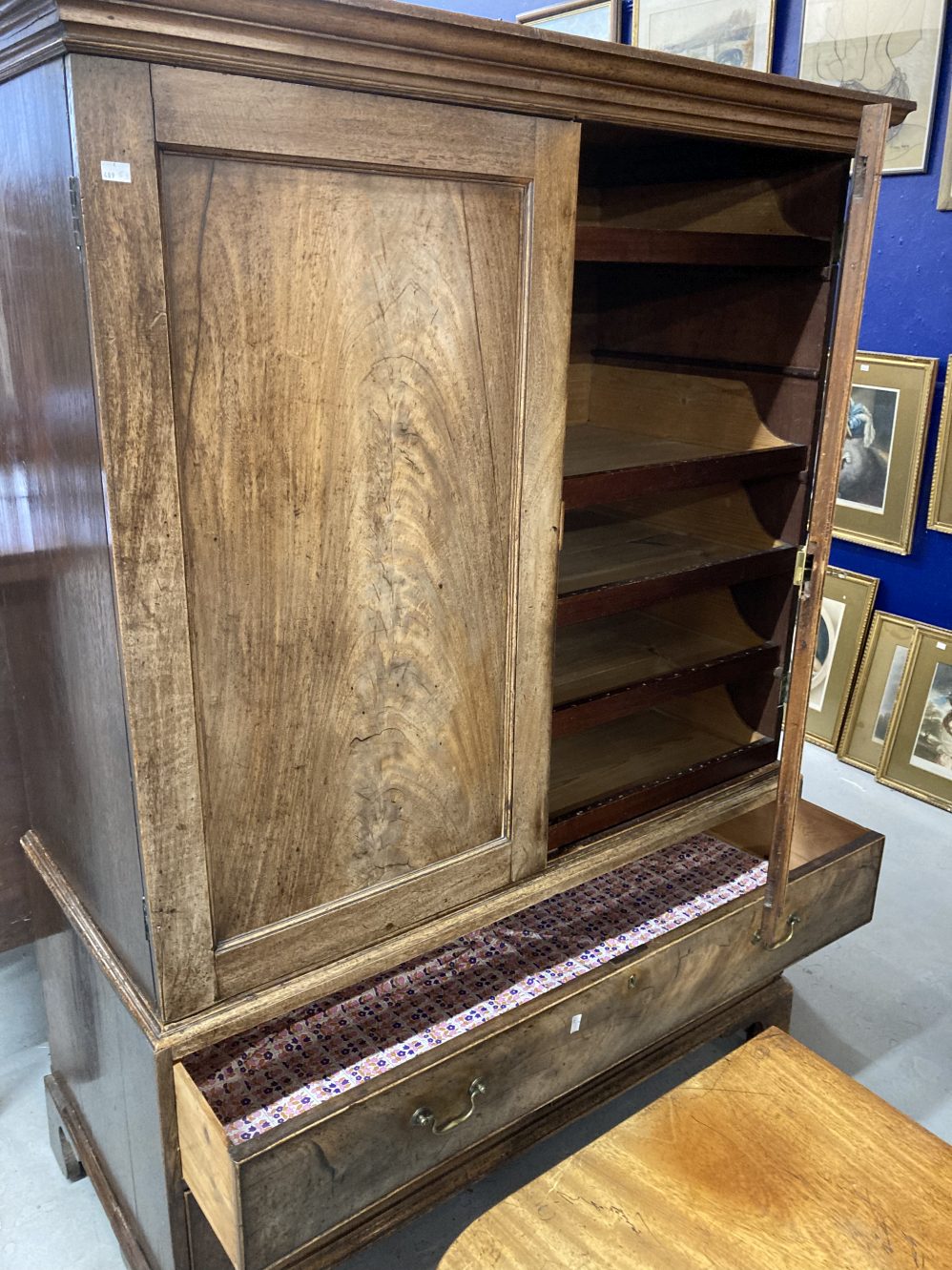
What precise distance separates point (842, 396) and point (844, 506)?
196cm

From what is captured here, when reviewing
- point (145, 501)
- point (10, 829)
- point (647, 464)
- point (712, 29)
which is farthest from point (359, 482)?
point (712, 29)

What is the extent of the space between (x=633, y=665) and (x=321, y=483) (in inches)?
34.7

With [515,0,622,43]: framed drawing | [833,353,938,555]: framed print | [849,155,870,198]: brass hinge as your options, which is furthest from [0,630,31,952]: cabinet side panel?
[515,0,622,43]: framed drawing

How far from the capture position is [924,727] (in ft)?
10.5

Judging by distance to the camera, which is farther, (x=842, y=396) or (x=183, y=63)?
(x=842, y=396)

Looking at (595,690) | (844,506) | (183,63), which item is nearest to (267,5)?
(183,63)

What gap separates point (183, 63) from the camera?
991 millimetres

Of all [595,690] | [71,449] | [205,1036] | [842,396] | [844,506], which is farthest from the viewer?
[844,506]

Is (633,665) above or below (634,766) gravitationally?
above

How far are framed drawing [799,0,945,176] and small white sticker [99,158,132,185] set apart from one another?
98.6 inches

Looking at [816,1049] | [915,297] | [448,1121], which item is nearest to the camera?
[448,1121]

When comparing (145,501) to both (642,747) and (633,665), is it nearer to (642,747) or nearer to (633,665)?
(633,665)

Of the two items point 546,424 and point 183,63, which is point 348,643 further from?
point 183,63

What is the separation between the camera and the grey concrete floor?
178 centimetres
